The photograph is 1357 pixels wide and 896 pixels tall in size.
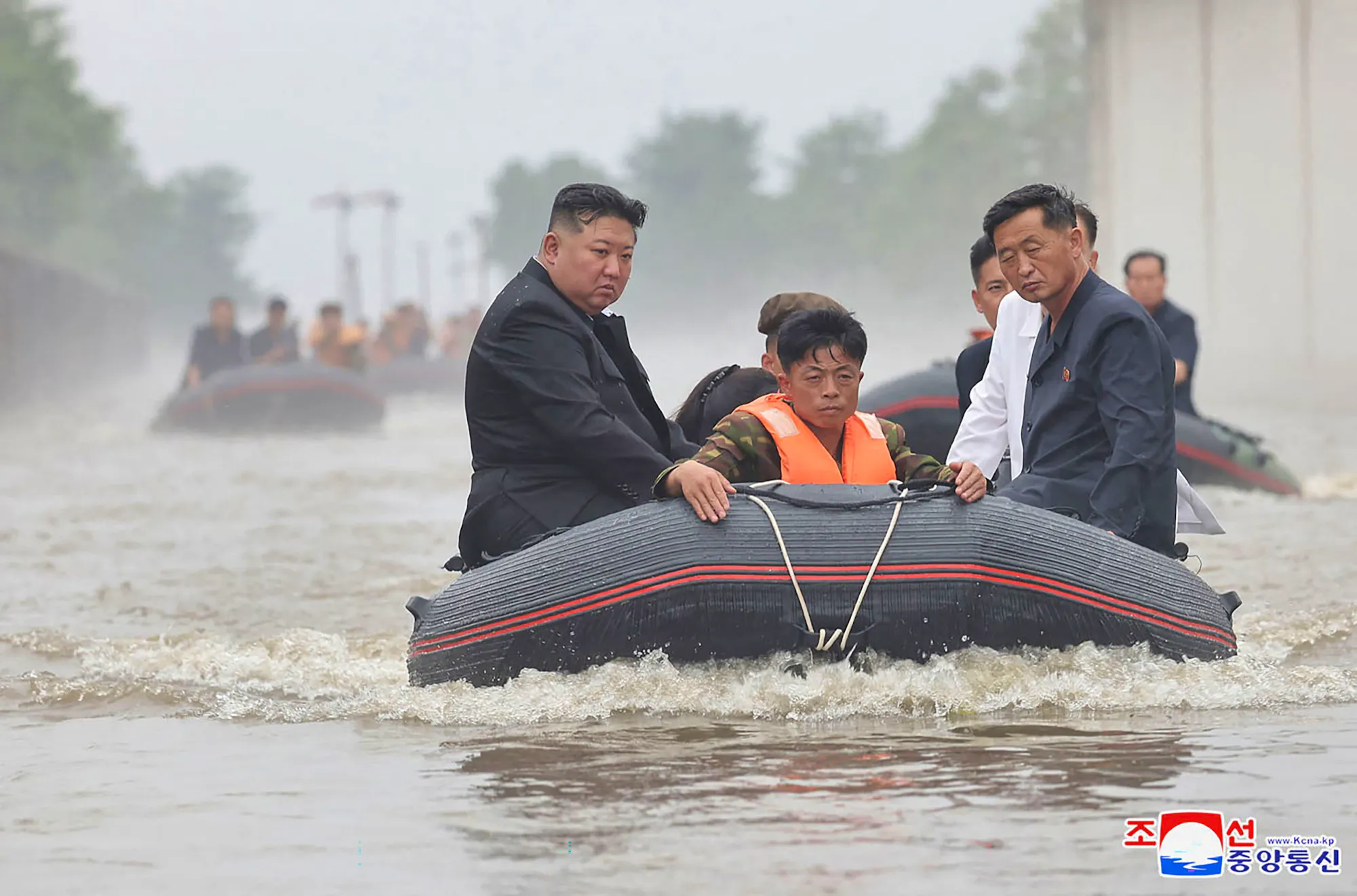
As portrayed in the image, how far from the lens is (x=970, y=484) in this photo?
5348 millimetres

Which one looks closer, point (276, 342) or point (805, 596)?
point (805, 596)

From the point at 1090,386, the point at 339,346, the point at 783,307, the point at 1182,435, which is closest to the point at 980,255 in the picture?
the point at 783,307

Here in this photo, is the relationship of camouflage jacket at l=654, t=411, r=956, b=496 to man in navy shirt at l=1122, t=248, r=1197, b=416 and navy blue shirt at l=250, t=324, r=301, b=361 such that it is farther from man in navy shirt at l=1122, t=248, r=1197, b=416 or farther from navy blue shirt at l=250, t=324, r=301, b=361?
navy blue shirt at l=250, t=324, r=301, b=361

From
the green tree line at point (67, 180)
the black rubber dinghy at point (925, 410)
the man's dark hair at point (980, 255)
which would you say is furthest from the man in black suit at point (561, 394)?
the green tree line at point (67, 180)

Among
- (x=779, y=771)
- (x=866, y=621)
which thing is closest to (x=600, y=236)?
(x=866, y=621)

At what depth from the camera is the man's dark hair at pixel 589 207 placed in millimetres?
5777

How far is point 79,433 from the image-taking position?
1084 inches

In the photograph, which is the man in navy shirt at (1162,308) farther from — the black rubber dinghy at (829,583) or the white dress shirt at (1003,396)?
the black rubber dinghy at (829,583)

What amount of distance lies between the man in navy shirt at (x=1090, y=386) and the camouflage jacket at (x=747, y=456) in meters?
0.44

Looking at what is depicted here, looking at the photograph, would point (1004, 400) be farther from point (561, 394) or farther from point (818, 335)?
point (561, 394)

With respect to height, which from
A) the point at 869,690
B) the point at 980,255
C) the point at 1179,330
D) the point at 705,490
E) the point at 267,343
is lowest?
the point at 869,690

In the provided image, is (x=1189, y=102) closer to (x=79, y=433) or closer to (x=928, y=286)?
(x=79, y=433)

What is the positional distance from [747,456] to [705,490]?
367mm

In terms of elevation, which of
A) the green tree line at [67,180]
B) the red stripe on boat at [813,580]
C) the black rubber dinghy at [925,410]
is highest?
the green tree line at [67,180]
